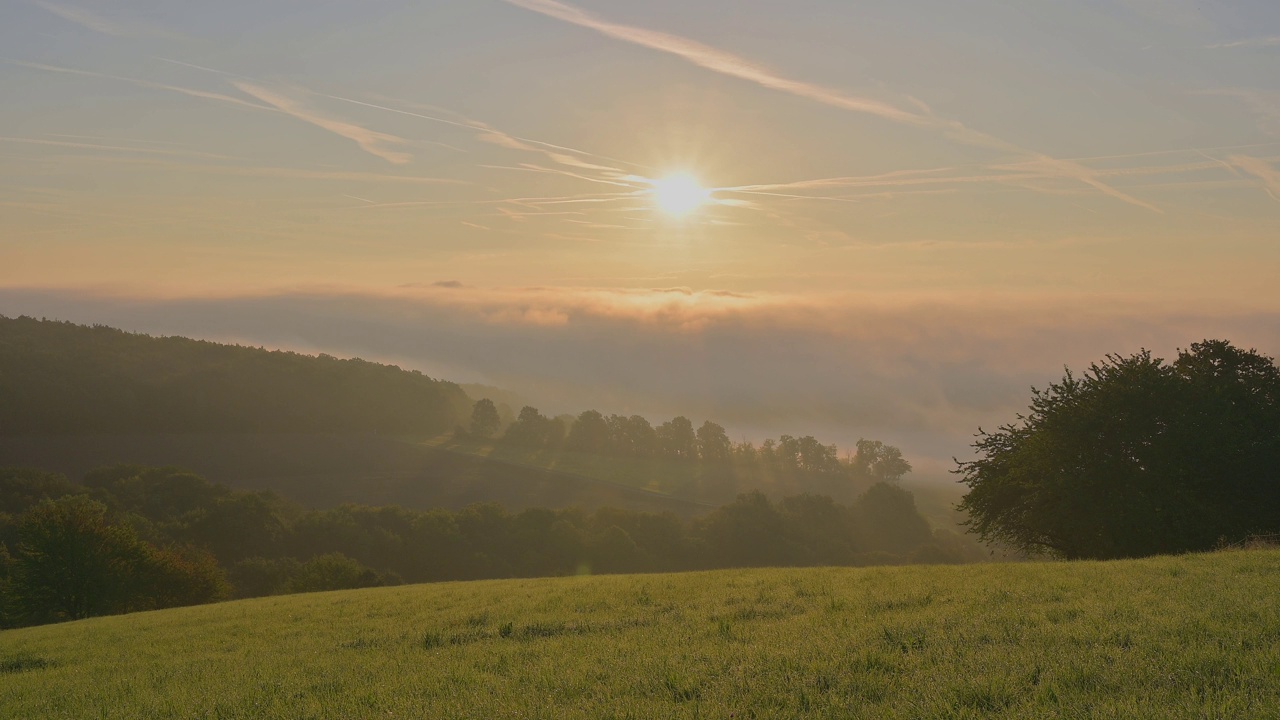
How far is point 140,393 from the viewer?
156000mm

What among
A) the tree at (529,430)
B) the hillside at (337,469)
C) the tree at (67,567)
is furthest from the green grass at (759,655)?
the tree at (529,430)

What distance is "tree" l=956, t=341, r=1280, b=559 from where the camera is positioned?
3544 centimetres

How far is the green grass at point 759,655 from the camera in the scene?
30.5ft

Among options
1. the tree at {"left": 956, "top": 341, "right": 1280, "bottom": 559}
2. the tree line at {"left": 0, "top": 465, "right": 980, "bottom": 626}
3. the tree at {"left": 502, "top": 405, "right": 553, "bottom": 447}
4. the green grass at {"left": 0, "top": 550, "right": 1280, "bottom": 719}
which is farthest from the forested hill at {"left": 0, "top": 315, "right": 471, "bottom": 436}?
the tree at {"left": 956, "top": 341, "right": 1280, "bottom": 559}

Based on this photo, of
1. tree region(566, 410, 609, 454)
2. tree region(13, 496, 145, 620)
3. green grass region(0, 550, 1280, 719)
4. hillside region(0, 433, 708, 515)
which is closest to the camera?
green grass region(0, 550, 1280, 719)

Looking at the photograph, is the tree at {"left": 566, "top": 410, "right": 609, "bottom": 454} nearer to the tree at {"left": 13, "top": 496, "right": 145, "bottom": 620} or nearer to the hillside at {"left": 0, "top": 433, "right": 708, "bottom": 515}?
the hillside at {"left": 0, "top": 433, "right": 708, "bottom": 515}

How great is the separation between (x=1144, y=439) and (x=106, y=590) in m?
63.9

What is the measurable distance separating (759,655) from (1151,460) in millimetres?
33846

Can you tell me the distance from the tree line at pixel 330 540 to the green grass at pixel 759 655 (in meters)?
36.8

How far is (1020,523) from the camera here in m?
41.6

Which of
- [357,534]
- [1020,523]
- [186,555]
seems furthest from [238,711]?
[357,534]

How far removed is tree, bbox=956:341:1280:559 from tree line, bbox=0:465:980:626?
5350 centimetres

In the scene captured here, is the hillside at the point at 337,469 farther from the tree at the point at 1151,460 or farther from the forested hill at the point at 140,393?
the tree at the point at 1151,460

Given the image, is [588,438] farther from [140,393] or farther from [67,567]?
[67,567]
